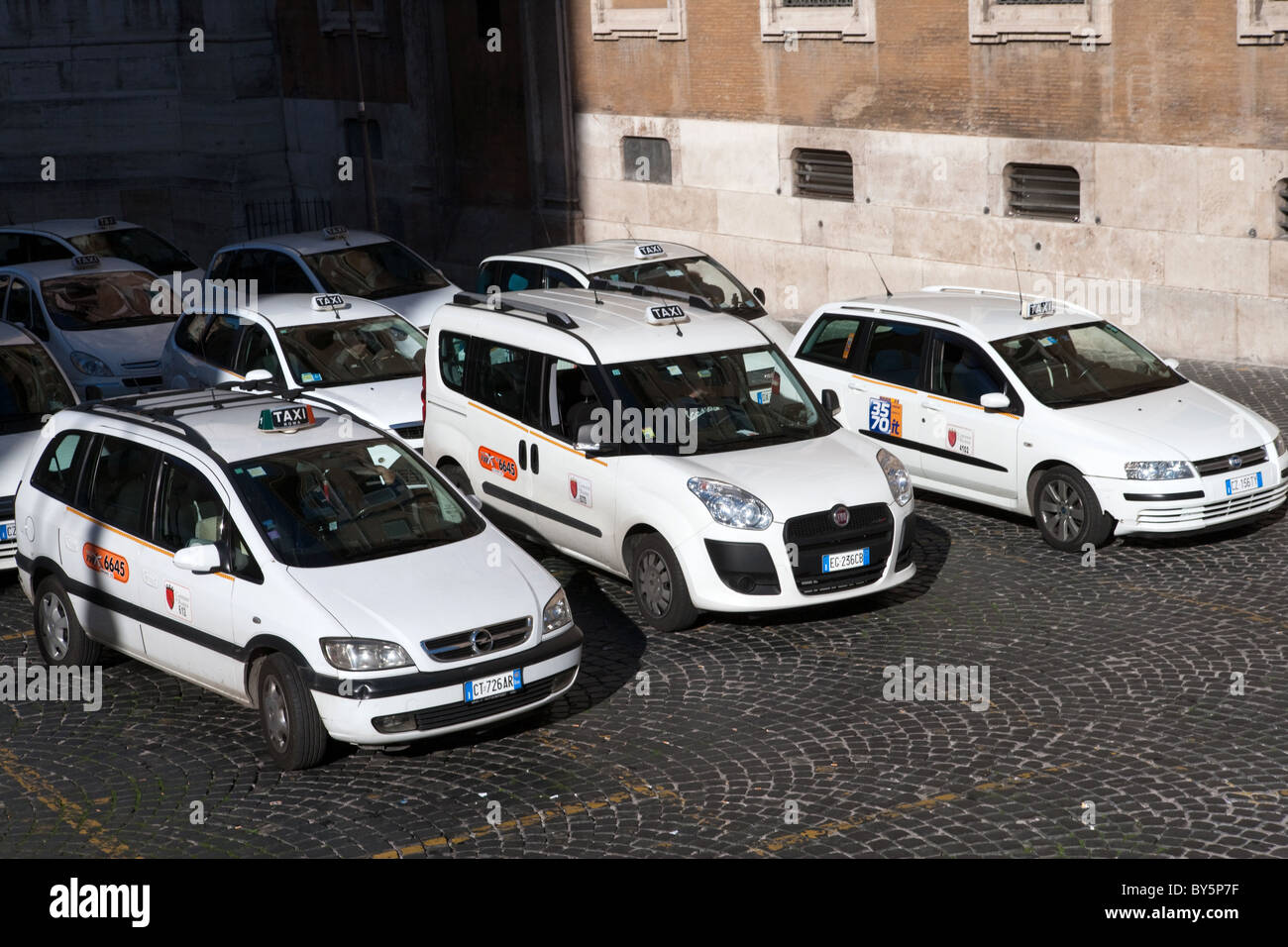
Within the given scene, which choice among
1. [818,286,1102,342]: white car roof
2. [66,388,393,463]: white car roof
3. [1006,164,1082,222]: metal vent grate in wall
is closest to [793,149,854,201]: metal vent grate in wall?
[1006,164,1082,222]: metal vent grate in wall

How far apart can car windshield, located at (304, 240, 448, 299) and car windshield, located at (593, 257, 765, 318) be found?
12.4ft

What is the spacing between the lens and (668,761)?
28.5ft

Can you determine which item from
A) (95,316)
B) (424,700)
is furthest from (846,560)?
(95,316)

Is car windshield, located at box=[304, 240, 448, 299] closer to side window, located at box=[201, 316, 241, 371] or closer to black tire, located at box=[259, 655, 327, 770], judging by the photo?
side window, located at box=[201, 316, 241, 371]

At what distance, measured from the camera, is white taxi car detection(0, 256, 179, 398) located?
17469mm

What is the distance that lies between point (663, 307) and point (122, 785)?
5220 mm

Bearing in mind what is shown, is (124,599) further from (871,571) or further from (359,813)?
(871,571)

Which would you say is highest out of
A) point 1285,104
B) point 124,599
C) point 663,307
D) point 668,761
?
point 1285,104

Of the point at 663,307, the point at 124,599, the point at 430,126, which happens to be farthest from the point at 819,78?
the point at 124,599

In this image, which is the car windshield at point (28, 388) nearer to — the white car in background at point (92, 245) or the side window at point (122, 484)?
the side window at point (122, 484)

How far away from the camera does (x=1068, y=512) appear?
12.1m

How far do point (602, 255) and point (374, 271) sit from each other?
3.88 m

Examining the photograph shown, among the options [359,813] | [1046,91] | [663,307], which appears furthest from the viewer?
[1046,91]

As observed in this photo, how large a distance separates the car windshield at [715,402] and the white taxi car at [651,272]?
14.4ft
